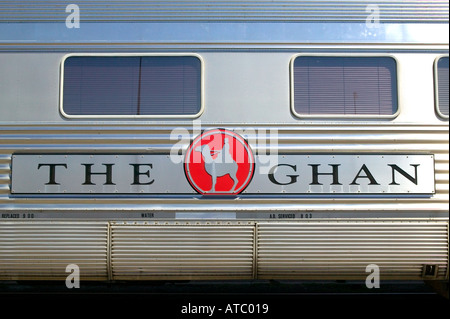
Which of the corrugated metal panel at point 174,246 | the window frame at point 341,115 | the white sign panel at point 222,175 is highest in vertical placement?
the window frame at point 341,115

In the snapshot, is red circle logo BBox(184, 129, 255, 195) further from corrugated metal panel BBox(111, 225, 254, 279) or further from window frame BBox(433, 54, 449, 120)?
window frame BBox(433, 54, 449, 120)

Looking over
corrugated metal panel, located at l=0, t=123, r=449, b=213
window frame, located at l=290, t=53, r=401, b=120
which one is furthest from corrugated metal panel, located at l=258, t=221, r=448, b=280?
window frame, located at l=290, t=53, r=401, b=120

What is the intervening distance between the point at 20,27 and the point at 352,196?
137 inches

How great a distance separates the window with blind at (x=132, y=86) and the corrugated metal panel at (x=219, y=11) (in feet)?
1.37

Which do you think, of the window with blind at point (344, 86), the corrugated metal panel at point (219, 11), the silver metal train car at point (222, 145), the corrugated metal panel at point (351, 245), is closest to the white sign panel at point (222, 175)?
the silver metal train car at point (222, 145)

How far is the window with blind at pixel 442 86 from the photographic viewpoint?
4.14 meters

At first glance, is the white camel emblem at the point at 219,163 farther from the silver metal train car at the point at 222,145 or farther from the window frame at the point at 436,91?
the window frame at the point at 436,91

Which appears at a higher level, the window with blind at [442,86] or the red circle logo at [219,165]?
the window with blind at [442,86]

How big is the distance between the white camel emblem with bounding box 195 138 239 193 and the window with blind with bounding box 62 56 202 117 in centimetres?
38

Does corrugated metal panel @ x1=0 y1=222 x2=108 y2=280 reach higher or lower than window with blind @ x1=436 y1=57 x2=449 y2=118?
lower

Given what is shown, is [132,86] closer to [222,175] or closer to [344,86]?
[222,175]

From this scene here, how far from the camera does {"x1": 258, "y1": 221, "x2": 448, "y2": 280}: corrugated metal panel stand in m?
4.04
